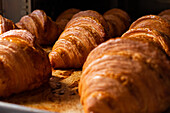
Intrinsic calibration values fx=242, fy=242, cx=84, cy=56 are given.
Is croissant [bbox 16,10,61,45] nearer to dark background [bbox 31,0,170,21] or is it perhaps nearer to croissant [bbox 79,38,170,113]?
dark background [bbox 31,0,170,21]

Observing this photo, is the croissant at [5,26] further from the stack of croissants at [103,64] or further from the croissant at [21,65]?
the croissant at [21,65]

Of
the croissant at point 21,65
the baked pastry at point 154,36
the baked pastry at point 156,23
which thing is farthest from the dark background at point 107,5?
the baked pastry at point 154,36

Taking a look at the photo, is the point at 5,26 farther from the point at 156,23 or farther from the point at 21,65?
the point at 156,23

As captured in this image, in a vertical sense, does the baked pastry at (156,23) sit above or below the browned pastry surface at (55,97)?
above

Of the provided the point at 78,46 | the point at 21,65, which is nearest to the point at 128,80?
the point at 21,65

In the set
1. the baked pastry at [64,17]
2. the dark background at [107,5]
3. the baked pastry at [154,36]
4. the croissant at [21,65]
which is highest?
the baked pastry at [154,36]

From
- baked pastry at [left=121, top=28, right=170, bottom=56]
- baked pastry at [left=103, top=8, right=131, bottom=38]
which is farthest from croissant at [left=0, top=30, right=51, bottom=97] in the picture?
baked pastry at [left=103, top=8, right=131, bottom=38]
